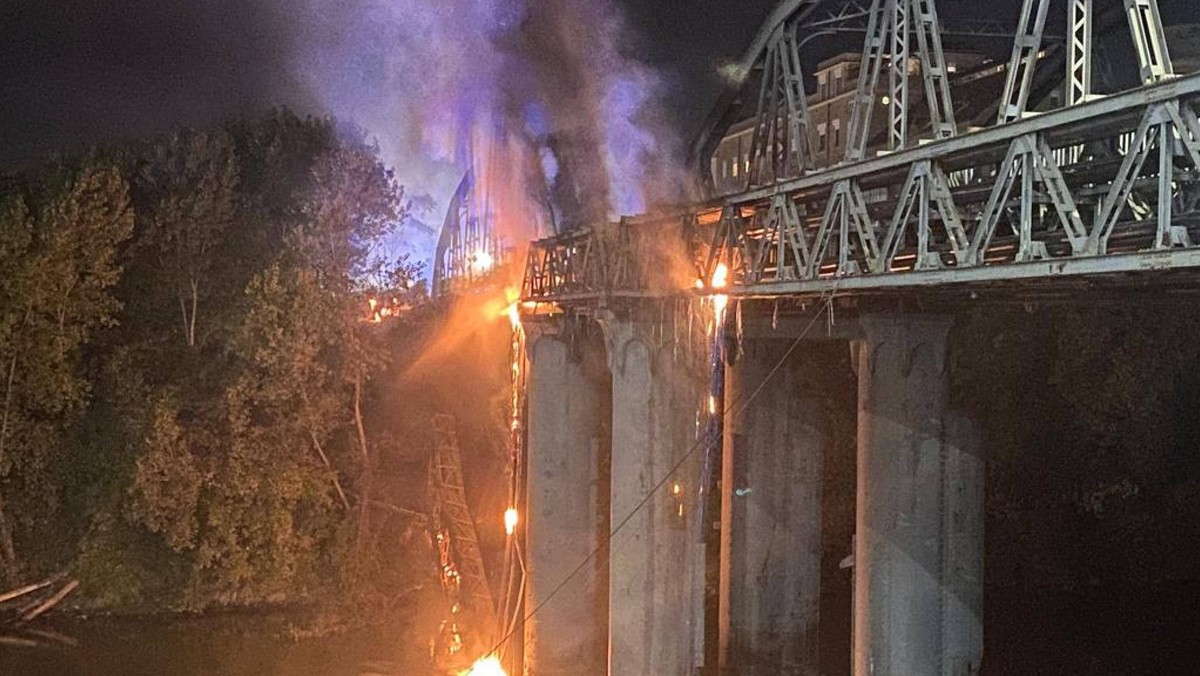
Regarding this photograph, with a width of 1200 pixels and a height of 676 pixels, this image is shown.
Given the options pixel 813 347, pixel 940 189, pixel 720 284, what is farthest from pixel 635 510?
pixel 940 189

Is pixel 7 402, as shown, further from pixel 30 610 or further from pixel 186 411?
pixel 30 610

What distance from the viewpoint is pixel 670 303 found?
14.1 m

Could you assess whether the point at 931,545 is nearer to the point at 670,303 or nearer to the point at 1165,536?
the point at 670,303

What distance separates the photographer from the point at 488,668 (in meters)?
18.7

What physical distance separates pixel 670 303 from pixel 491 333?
15.3 meters

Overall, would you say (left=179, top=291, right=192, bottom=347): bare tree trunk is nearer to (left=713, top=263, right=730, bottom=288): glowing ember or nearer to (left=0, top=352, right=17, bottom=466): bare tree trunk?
(left=0, top=352, right=17, bottom=466): bare tree trunk

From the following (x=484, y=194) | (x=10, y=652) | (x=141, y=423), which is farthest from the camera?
(x=484, y=194)

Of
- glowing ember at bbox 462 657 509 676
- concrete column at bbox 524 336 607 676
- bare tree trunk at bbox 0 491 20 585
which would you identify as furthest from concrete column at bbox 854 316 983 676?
bare tree trunk at bbox 0 491 20 585

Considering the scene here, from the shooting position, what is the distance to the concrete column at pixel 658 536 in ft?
46.5

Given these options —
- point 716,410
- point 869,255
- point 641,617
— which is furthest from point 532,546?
point 869,255

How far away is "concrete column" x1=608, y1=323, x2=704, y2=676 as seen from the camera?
1418cm

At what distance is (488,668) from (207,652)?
7.96 meters

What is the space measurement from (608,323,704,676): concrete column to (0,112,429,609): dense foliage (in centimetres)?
1240

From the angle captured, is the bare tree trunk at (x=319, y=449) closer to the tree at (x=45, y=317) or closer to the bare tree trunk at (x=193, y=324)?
the bare tree trunk at (x=193, y=324)
